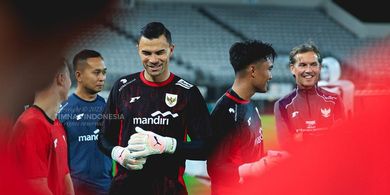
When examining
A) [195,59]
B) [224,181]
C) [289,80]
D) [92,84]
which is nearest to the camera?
[224,181]

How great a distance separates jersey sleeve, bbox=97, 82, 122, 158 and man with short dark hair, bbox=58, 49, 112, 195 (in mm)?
160

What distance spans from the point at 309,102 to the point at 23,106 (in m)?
0.94

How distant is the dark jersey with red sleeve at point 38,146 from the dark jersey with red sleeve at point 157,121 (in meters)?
0.15

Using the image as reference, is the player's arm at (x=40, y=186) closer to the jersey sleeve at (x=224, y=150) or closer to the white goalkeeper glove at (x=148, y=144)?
the white goalkeeper glove at (x=148, y=144)

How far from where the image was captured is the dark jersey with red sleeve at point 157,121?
4.89 ft

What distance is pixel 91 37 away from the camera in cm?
178

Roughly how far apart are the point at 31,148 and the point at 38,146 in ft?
0.08

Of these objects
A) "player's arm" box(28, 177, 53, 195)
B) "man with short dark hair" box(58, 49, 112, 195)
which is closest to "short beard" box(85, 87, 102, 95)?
"man with short dark hair" box(58, 49, 112, 195)

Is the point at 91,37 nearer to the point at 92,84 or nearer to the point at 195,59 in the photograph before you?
the point at 92,84

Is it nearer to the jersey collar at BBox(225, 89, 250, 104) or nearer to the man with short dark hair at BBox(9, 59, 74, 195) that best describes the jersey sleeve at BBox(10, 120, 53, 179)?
the man with short dark hair at BBox(9, 59, 74, 195)

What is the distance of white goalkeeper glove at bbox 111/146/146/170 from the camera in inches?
57.0

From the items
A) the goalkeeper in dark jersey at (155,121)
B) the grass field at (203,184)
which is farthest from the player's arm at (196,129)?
the grass field at (203,184)

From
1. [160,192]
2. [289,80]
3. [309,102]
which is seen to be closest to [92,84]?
[160,192]

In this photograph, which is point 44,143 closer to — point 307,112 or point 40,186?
point 40,186
